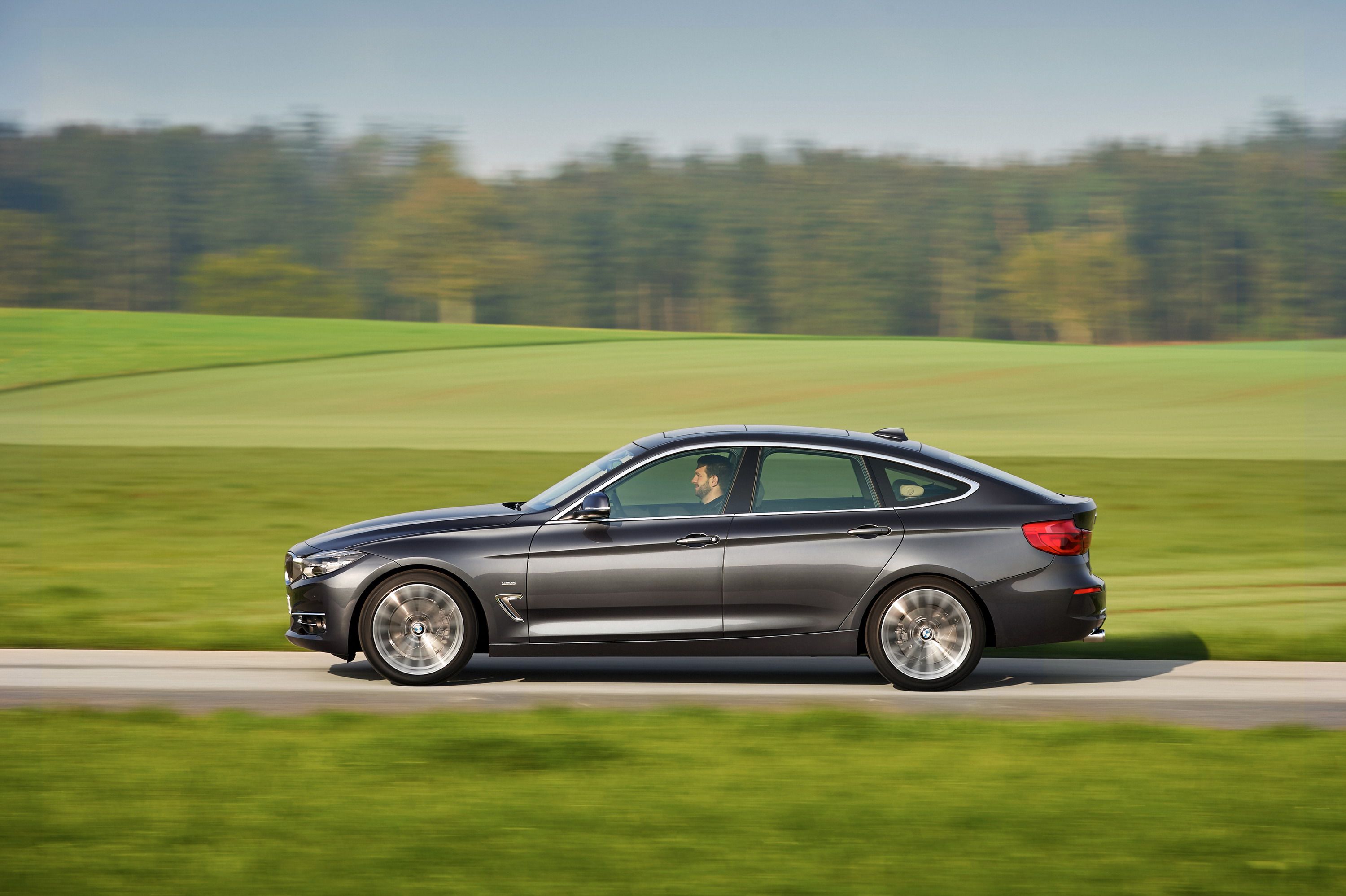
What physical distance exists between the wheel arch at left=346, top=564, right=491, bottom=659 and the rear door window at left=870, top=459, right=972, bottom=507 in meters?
2.48

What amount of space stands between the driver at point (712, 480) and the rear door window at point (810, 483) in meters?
0.19

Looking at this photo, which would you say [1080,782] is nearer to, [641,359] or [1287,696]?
[1287,696]

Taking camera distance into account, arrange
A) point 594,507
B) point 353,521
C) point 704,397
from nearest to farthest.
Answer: point 594,507, point 353,521, point 704,397

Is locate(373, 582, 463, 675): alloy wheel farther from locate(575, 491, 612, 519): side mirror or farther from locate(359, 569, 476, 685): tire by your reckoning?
locate(575, 491, 612, 519): side mirror

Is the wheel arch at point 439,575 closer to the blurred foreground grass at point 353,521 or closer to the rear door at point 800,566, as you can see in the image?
the rear door at point 800,566

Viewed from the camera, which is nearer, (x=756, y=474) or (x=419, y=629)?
(x=419, y=629)

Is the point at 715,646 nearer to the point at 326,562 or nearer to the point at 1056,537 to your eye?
the point at 1056,537

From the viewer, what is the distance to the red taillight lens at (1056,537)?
29.1ft

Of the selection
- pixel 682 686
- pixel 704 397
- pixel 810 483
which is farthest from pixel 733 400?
pixel 682 686

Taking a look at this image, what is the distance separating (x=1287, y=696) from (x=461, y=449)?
22484 mm

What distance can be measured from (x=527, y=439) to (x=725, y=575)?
24975 millimetres

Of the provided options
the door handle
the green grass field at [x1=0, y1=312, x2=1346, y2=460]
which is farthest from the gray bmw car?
the green grass field at [x1=0, y1=312, x2=1346, y2=460]

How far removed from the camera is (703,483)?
354 inches

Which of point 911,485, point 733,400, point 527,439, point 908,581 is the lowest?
point 908,581
